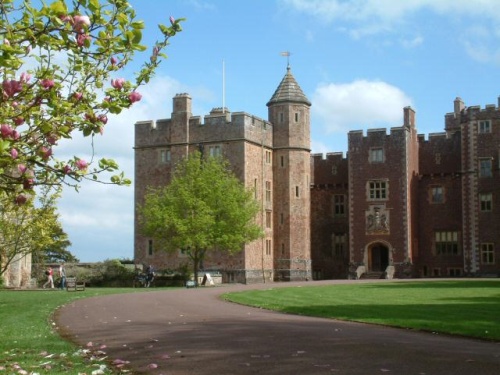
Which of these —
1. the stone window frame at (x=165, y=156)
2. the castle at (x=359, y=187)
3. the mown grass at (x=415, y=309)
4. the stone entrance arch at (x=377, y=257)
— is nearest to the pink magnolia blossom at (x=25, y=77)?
the mown grass at (x=415, y=309)

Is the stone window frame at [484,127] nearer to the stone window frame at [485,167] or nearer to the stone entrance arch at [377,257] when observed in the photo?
the stone window frame at [485,167]

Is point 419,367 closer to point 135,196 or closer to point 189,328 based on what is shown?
point 189,328

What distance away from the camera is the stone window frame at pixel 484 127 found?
182 feet

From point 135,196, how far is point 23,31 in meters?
47.8

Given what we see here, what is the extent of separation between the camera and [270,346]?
13.0 m

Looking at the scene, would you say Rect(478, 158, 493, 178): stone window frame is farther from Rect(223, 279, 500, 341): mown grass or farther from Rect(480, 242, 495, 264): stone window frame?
Rect(223, 279, 500, 341): mown grass

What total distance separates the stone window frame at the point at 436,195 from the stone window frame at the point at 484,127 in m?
5.11

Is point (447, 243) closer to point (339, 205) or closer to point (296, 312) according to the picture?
point (339, 205)

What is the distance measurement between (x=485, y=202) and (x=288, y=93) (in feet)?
53.3

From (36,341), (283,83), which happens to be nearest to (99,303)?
(36,341)

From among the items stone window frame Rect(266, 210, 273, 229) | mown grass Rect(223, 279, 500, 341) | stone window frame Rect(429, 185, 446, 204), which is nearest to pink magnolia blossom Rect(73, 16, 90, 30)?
mown grass Rect(223, 279, 500, 341)

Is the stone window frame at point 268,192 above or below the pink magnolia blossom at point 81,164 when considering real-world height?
above

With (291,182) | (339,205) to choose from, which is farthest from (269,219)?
(339,205)

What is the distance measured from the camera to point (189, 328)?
16.5m
